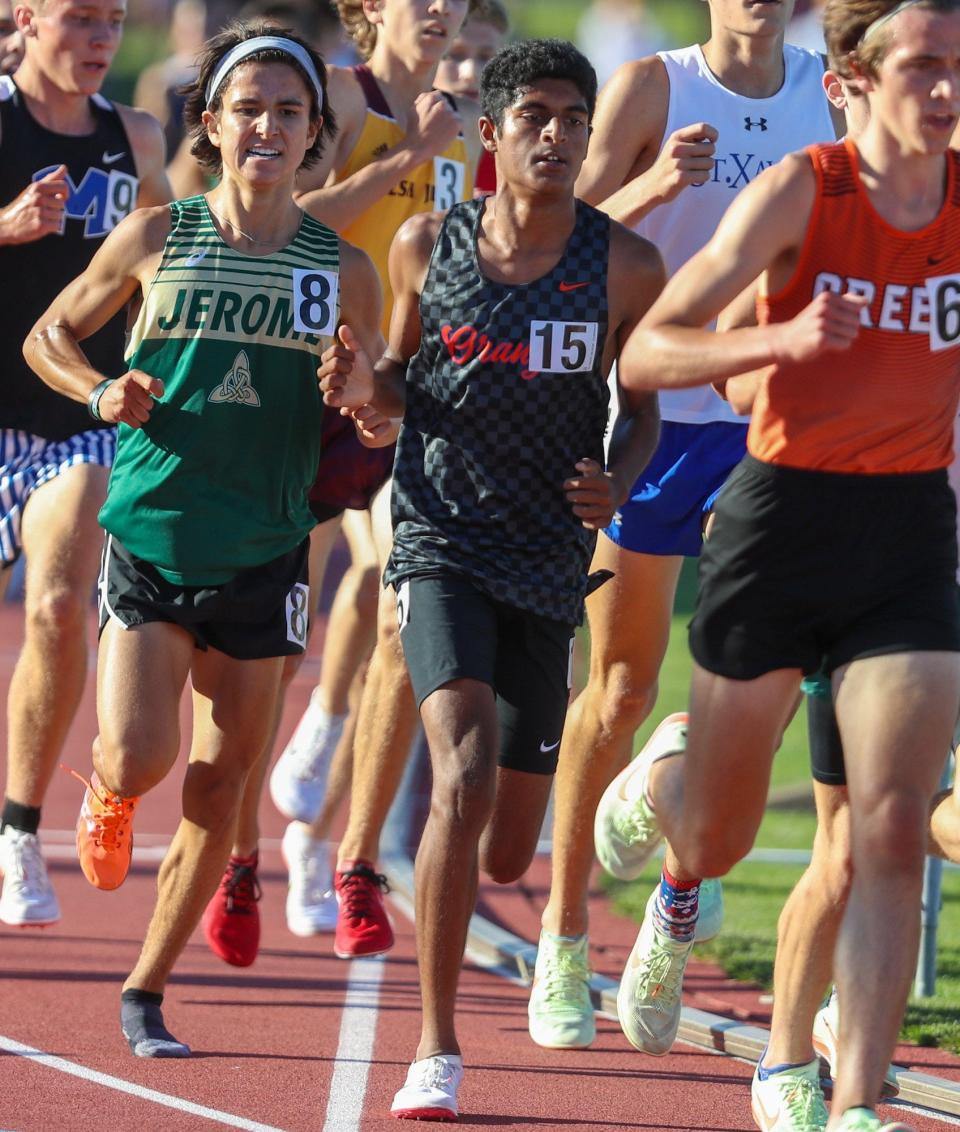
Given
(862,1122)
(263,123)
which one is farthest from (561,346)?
(862,1122)

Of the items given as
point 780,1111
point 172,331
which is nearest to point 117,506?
point 172,331

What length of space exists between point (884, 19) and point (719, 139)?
1.86 meters

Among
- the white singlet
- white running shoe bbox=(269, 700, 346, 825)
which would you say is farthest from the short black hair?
white running shoe bbox=(269, 700, 346, 825)

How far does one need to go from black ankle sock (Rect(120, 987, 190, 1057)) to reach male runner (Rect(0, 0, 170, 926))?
35.6 inches

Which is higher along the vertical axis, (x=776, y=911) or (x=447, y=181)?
(x=447, y=181)

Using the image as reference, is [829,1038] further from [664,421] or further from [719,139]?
[719,139]

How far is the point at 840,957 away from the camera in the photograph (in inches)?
175

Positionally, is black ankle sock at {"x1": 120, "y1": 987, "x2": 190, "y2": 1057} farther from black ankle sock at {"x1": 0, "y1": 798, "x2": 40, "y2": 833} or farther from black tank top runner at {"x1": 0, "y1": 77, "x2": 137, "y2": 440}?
black tank top runner at {"x1": 0, "y1": 77, "x2": 137, "y2": 440}

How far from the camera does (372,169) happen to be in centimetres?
708

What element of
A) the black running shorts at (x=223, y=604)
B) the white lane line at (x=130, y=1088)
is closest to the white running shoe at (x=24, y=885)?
the white lane line at (x=130, y=1088)

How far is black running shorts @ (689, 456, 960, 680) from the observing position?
460 centimetres

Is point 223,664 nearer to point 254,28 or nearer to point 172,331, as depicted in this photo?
point 172,331

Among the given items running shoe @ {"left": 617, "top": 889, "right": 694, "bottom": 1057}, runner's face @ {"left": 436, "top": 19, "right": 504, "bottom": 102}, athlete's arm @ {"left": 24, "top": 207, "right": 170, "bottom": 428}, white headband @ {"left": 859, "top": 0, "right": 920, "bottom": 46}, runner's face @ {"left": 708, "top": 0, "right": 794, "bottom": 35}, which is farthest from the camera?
runner's face @ {"left": 436, "top": 19, "right": 504, "bottom": 102}

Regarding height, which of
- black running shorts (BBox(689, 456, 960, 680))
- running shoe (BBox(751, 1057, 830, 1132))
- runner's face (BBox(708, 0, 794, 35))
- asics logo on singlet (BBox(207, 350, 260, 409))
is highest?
runner's face (BBox(708, 0, 794, 35))
